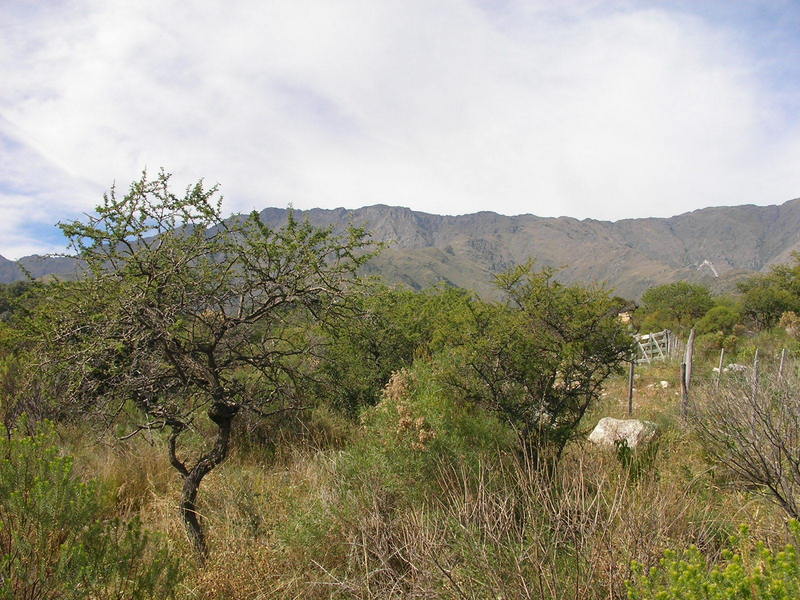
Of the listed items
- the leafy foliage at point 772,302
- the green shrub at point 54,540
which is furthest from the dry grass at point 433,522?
the leafy foliage at point 772,302

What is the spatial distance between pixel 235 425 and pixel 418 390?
11.3ft

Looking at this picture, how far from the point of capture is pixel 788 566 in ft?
5.57

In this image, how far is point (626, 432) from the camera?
26.0 feet

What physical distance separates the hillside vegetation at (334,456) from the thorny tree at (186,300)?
0.10ft

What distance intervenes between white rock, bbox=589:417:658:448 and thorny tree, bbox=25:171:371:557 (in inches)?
207

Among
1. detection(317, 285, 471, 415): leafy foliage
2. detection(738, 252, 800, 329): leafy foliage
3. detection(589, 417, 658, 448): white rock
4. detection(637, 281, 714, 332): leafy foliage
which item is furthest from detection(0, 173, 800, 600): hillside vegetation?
detection(637, 281, 714, 332): leafy foliage

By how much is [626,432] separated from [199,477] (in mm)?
6624

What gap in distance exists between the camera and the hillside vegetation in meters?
2.78

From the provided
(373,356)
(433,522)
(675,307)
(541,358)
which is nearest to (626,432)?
(541,358)

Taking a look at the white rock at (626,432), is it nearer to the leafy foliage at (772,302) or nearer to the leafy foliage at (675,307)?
the leafy foliage at (772,302)

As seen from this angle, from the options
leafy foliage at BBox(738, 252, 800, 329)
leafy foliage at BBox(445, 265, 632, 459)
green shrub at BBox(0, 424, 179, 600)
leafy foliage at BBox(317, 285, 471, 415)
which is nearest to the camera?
green shrub at BBox(0, 424, 179, 600)

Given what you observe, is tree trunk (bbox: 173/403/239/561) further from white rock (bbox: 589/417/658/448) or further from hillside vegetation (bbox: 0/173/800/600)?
white rock (bbox: 589/417/658/448)

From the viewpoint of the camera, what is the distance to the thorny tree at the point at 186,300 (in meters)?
4.10

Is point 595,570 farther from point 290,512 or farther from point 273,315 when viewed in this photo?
point 273,315
